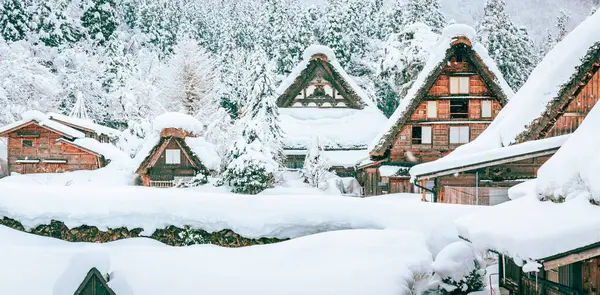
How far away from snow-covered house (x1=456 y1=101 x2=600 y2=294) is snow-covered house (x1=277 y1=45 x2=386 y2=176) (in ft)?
72.0

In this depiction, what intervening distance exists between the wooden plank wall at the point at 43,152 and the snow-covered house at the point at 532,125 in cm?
2604

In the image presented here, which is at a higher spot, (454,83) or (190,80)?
(190,80)

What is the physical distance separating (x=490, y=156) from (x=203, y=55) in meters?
39.5

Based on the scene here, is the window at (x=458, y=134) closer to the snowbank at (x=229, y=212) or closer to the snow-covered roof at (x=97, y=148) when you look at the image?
the snowbank at (x=229, y=212)

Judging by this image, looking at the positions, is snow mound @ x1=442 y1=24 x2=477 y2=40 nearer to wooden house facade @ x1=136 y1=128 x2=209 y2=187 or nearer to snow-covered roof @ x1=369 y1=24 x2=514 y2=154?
snow-covered roof @ x1=369 y1=24 x2=514 y2=154

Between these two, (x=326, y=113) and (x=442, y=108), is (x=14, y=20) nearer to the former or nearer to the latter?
(x=326, y=113)

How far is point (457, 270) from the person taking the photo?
1098 cm

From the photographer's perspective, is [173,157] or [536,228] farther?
[173,157]

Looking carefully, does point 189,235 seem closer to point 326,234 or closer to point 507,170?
point 326,234

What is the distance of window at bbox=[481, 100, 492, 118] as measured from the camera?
2478 centimetres

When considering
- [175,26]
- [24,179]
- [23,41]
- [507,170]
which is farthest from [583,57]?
[175,26]

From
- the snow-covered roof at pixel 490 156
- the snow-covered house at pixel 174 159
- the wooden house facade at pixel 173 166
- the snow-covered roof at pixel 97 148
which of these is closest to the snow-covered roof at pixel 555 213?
the snow-covered roof at pixel 490 156

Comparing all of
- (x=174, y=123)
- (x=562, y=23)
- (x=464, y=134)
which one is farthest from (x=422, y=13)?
(x=174, y=123)

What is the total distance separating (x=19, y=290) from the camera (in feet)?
36.6
